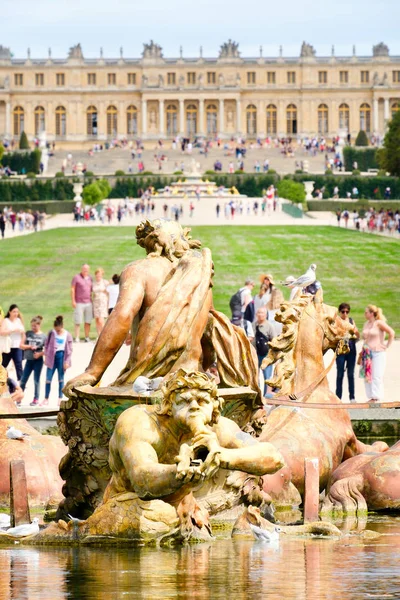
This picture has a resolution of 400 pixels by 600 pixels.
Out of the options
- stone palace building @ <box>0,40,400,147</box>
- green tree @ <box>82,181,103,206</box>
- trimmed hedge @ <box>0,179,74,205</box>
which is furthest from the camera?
stone palace building @ <box>0,40,400,147</box>

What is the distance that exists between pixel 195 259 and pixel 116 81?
110 meters

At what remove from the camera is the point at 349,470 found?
8430 millimetres

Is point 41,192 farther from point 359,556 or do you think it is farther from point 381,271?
point 359,556

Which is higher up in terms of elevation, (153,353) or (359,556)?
(153,353)

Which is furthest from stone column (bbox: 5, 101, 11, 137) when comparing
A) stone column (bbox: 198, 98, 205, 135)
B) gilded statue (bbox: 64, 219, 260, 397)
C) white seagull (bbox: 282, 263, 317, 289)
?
gilded statue (bbox: 64, 219, 260, 397)

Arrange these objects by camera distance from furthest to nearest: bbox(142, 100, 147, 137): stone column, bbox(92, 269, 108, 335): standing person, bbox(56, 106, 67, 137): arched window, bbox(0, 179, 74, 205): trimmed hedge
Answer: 1. bbox(56, 106, 67, 137): arched window
2. bbox(142, 100, 147, 137): stone column
3. bbox(0, 179, 74, 205): trimmed hedge
4. bbox(92, 269, 108, 335): standing person

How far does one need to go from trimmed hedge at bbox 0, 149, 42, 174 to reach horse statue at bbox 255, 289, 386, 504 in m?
80.6

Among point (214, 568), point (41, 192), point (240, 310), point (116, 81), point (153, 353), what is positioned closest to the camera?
point (214, 568)

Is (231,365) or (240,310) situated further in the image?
(240,310)

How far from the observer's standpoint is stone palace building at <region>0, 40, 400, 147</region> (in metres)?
114

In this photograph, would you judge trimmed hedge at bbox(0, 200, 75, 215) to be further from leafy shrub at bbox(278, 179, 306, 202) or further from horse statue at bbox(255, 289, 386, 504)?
horse statue at bbox(255, 289, 386, 504)

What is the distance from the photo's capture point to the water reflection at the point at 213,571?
559cm

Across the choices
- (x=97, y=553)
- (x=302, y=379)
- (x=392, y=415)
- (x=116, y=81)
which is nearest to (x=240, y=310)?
(x=392, y=415)

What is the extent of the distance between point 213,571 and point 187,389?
0.76 m
